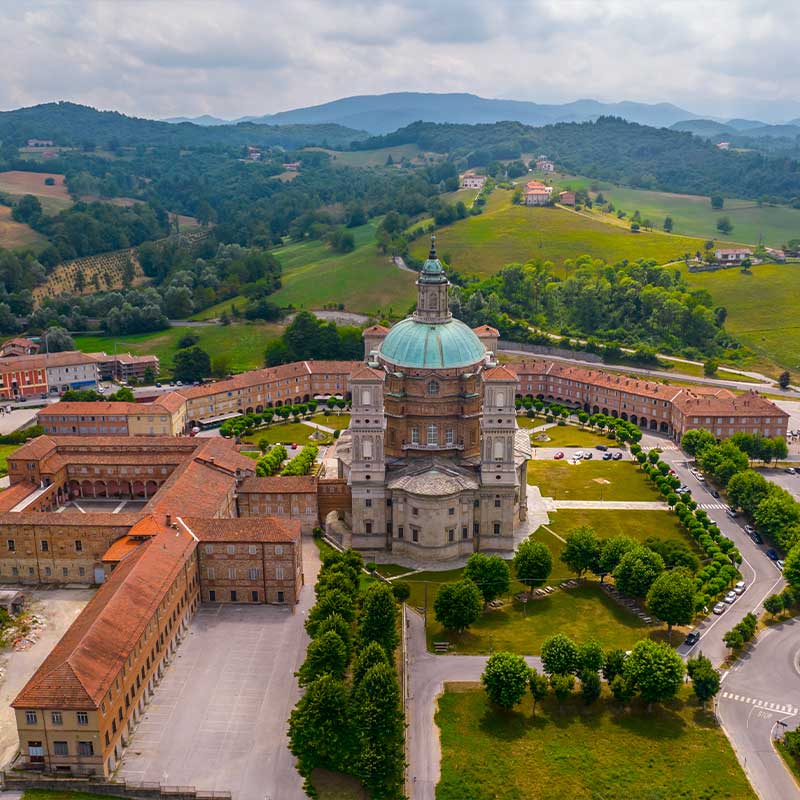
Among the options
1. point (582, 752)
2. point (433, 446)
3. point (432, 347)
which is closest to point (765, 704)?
point (582, 752)

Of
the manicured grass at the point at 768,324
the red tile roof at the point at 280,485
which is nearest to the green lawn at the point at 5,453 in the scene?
the red tile roof at the point at 280,485

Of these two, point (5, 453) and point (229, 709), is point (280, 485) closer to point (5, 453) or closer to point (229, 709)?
point (229, 709)

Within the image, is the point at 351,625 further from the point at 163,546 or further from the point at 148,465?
the point at 148,465

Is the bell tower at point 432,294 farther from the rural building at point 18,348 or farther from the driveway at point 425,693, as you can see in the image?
the rural building at point 18,348

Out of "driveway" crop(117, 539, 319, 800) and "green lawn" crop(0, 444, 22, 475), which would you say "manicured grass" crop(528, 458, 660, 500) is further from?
"green lawn" crop(0, 444, 22, 475)

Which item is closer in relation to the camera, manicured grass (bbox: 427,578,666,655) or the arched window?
manicured grass (bbox: 427,578,666,655)

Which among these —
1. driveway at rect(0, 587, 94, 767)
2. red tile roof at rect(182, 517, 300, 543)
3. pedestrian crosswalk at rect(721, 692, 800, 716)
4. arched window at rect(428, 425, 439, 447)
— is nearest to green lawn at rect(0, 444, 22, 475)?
driveway at rect(0, 587, 94, 767)
